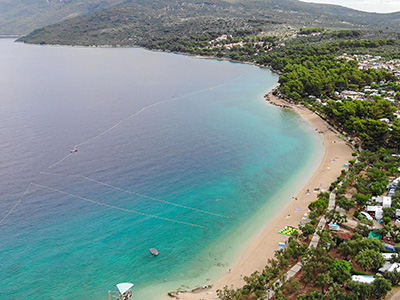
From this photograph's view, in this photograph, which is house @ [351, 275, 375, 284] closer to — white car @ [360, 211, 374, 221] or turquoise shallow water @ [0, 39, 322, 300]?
white car @ [360, 211, 374, 221]

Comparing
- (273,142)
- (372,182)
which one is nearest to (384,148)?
(372,182)

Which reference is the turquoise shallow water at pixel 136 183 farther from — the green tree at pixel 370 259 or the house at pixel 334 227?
the green tree at pixel 370 259

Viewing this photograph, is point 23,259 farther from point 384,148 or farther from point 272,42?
point 272,42

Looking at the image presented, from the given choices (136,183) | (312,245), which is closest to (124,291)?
(312,245)

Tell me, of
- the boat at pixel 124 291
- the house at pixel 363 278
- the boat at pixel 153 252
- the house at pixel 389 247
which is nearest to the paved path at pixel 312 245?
the house at pixel 363 278

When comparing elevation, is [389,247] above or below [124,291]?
above

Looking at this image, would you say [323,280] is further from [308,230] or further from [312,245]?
[308,230]
